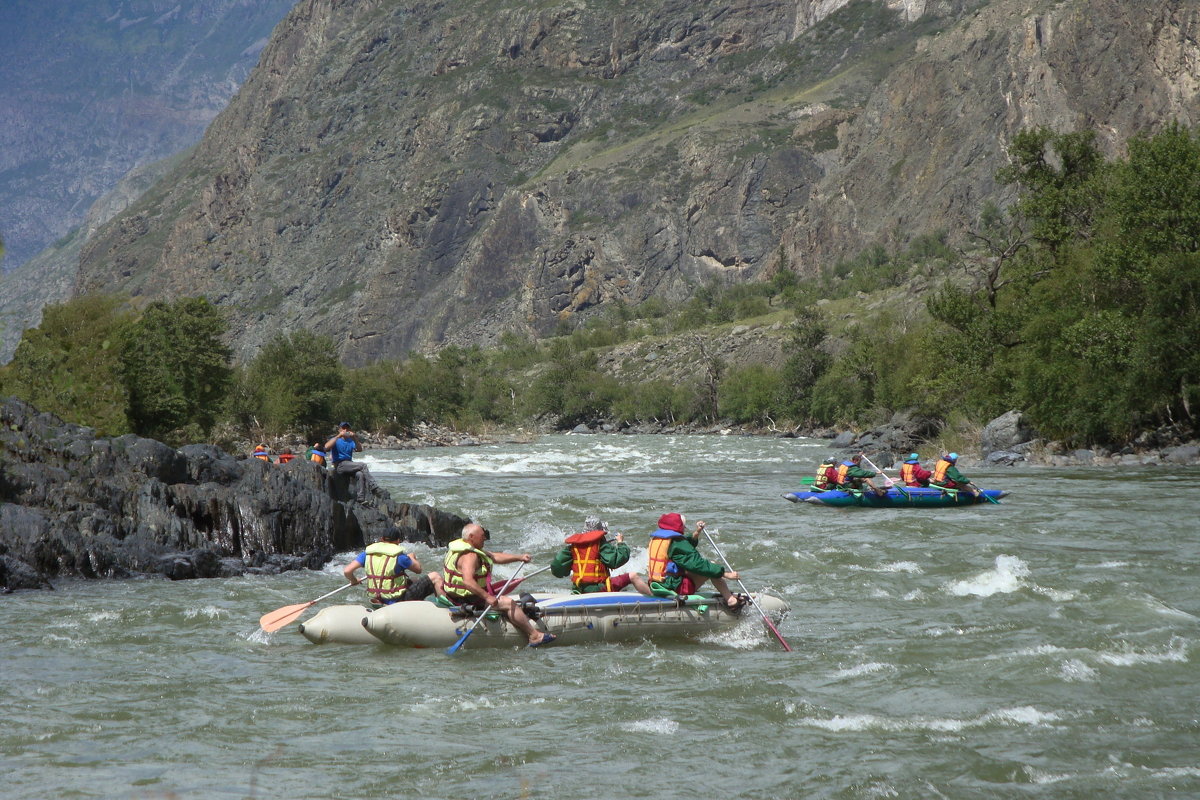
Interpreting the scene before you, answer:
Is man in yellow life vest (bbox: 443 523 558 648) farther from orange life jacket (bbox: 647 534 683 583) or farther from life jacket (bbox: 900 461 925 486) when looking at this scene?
life jacket (bbox: 900 461 925 486)

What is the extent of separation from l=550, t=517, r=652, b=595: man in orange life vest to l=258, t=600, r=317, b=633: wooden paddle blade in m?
3.29

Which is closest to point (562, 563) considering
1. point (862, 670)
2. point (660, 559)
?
point (660, 559)

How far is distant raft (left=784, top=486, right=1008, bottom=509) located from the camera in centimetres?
2562

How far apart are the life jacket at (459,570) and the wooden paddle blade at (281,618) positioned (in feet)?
6.49

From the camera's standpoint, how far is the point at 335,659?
1211 cm

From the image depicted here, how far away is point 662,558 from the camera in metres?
13.5

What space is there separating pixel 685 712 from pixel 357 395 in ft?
251

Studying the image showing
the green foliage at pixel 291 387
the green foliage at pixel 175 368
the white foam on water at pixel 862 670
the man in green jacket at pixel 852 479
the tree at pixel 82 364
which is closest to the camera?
the white foam on water at pixel 862 670

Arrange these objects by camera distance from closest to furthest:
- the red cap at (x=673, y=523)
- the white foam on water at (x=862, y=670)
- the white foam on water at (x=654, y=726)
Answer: the white foam on water at (x=654, y=726) < the white foam on water at (x=862, y=670) < the red cap at (x=673, y=523)

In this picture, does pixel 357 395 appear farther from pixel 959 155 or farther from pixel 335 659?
pixel 959 155

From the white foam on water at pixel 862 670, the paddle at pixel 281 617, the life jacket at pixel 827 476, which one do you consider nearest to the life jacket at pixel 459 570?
the paddle at pixel 281 617

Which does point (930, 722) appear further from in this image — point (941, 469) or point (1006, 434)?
point (1006, 434)

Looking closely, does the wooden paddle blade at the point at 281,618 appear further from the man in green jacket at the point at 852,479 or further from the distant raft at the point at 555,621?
the man in green jacket at the point at 852,479

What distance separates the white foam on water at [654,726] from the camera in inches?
364
